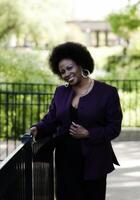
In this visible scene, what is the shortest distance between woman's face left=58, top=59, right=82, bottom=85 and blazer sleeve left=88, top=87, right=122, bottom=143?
10.6 inches

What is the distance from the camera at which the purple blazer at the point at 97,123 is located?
14.4ft

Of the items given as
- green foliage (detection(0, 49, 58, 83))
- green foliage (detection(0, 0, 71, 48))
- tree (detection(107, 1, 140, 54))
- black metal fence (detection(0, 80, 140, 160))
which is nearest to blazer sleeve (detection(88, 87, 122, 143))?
black metal fence (detection(0, 80, 140, 160))

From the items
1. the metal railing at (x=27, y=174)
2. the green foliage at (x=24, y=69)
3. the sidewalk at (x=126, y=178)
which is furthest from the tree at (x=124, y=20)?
the metal railing at (x=27, y=174)

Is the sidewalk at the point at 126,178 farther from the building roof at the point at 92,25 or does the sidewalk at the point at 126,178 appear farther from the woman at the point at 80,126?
the building roof at the point at 92,25

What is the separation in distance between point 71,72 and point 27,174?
741 mm

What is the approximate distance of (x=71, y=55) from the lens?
4578 mm

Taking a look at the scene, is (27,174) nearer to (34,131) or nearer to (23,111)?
(34,131)

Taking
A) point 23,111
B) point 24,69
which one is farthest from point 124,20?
point 23,111

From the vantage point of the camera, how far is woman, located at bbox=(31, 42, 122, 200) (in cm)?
440

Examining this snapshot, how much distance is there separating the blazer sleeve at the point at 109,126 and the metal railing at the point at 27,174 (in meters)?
0.44

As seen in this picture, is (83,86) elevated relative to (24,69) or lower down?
elevated

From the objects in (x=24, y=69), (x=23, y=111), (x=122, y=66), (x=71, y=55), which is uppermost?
(x=71, y=55)

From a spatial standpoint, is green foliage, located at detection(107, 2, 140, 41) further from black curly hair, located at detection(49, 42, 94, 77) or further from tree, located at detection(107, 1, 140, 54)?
black curly hair, located at detection(49, 42, 94, 77)

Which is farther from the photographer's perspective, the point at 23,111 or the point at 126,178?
the point at 23,111
